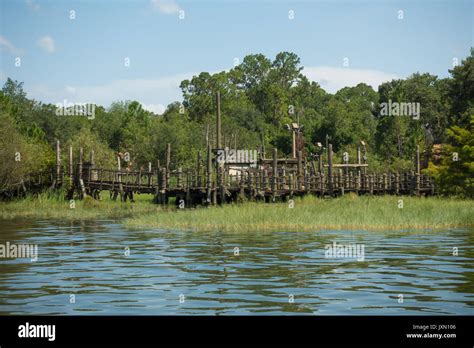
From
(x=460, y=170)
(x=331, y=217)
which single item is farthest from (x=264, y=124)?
(x=331, y=217)

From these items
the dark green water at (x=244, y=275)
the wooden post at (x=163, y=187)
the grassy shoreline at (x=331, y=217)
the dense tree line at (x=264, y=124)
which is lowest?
the dark green water at (x=244, y=275)

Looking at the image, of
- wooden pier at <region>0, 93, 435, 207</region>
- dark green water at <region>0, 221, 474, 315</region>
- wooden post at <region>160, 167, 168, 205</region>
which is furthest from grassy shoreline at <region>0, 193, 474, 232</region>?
wooden post at <region>160, 167, 168, 205</region>

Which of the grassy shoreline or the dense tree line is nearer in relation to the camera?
the grassy shoreline

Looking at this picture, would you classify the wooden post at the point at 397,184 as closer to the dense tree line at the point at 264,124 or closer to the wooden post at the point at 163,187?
the dense tree line at the point at 264,124

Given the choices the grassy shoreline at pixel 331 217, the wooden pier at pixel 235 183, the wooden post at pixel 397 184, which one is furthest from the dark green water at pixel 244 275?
the wooden post at pixel 397 184

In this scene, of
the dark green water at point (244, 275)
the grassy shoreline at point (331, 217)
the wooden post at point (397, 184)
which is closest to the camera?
the dark green water at point (244, 275)

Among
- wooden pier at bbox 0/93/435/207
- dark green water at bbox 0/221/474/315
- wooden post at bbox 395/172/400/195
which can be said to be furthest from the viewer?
wooden post at bbox 395/172/400/195

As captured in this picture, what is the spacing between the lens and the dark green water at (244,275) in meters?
13.4

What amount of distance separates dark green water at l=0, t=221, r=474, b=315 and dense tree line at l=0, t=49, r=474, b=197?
66.8 ft

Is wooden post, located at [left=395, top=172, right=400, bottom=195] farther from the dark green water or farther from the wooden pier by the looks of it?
the dark green water

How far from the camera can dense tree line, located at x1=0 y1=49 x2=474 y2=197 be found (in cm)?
4891

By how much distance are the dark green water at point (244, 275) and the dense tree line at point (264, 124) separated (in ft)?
66.8
